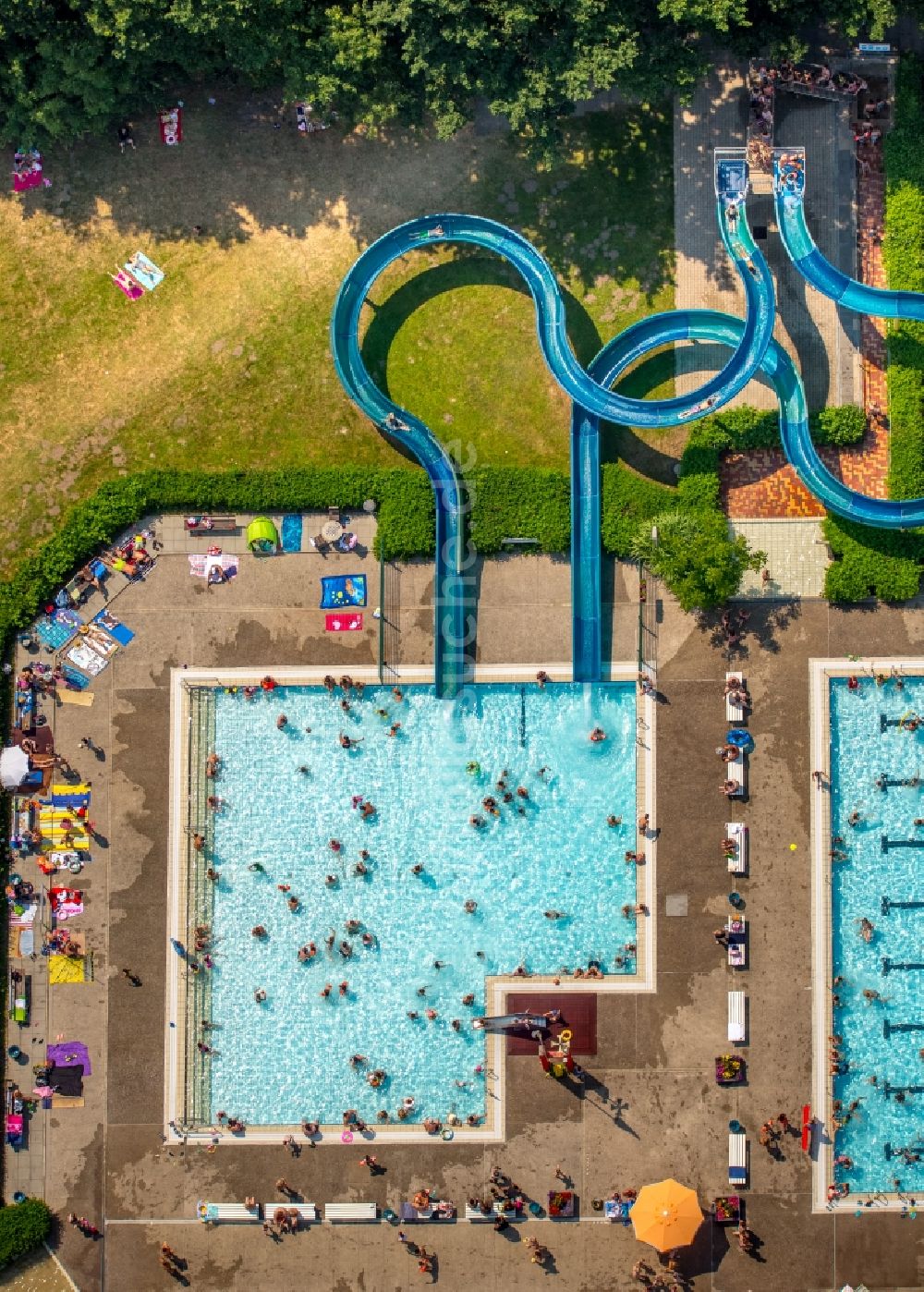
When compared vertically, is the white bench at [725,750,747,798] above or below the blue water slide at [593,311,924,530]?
below

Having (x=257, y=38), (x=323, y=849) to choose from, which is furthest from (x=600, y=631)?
(x=257, y=38)

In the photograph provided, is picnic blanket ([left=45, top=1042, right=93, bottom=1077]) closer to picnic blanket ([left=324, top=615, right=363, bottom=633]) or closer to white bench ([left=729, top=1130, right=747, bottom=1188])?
picnic blanket ([left=324, top=615, right=363, bottom=633])

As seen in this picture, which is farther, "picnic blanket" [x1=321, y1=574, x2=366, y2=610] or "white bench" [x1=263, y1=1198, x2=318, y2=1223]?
"picnic blanket" [x1=321, y1=574, x2=366, y2=610]

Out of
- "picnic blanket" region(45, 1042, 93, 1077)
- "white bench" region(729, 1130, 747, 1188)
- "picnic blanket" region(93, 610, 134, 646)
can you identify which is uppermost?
"picnic blanket" region(93, 610, 134, 646)

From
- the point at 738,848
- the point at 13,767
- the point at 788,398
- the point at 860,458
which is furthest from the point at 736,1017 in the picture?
the point at 13,767

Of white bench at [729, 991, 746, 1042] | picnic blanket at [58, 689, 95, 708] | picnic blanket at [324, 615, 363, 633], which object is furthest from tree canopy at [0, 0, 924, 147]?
white bench at [729, 991, 746, 1042]

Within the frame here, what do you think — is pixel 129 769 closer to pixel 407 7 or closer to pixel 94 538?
pixel 94 538
